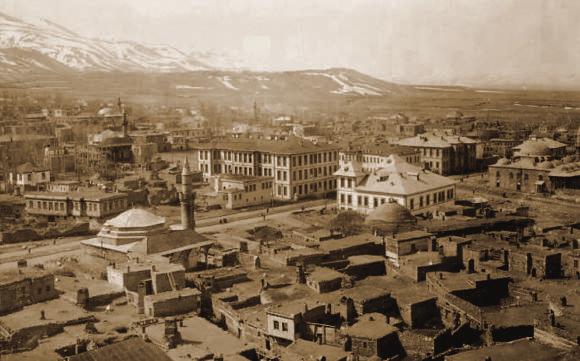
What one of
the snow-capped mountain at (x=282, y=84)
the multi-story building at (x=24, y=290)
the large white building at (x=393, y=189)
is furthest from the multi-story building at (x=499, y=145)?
the multi-story building at (x=24, y=290)

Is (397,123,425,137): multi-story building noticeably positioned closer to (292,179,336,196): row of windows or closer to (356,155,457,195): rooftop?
(292,179,336,196): row of windows

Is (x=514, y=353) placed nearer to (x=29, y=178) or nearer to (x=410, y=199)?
(x=410, y=199)

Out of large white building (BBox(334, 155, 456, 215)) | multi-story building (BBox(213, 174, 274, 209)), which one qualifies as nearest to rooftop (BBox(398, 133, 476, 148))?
large white building (BBox(334, 155, 456, 215))

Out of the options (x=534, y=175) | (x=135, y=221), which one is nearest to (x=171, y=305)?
(x=135, y=221)

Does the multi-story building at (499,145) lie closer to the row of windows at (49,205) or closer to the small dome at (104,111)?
the row of windows at (49,205)

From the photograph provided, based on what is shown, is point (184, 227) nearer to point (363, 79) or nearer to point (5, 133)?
point (5, 133)

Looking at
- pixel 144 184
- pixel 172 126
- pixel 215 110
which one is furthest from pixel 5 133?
pixel 215 110
